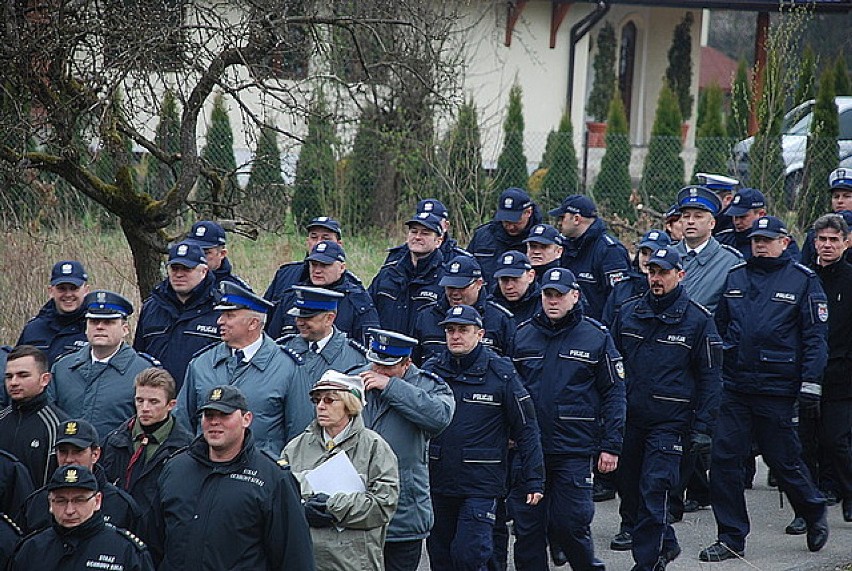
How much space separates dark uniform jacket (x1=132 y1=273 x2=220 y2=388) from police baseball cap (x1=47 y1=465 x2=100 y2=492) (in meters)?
2.70

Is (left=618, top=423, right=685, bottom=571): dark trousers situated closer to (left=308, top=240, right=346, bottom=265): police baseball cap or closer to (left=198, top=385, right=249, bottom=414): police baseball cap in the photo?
(left=308, top=240, right=346, bottom=265): police baseball cap

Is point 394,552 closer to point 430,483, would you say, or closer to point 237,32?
point 430,483

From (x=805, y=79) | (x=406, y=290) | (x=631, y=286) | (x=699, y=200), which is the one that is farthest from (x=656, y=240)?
(x=805, y=79)

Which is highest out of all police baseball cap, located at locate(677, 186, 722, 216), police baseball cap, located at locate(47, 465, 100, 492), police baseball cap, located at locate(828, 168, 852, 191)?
police baseball cap, located at locate(828, 168, 852, 191)

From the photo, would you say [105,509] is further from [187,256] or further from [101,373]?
[187,256]

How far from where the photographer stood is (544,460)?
26.9ft

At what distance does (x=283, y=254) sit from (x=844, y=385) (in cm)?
731

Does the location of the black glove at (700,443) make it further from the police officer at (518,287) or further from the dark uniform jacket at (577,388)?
the police officer at (518,287)

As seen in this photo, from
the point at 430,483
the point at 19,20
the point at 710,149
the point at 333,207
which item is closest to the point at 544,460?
the point at 430,483

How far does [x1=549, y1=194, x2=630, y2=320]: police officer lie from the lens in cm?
1036

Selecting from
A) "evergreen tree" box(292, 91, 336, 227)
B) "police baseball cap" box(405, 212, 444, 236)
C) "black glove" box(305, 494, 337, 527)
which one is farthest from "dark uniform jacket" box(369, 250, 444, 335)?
"evergreen tree" box(292, 91, 336, 227)

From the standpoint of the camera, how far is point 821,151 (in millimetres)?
19891

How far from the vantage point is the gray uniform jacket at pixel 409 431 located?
6.96 metres

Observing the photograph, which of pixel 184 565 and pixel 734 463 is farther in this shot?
pixel 734 463
